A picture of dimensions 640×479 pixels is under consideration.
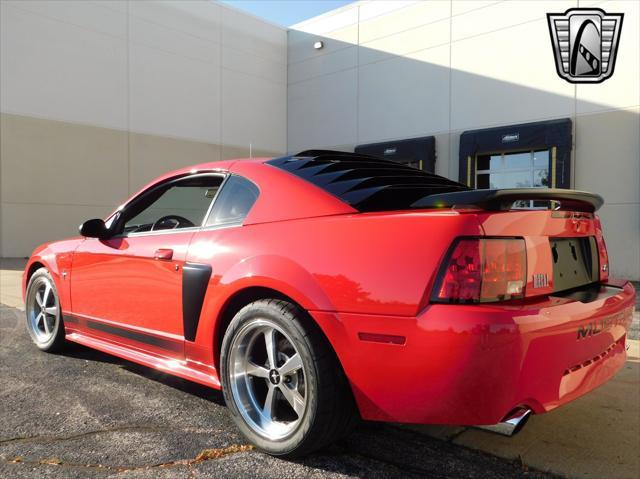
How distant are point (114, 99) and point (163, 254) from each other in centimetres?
1328

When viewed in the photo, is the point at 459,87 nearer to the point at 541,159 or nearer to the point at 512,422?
the point at 541,159

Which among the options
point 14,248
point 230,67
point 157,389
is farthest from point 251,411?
point 230,67

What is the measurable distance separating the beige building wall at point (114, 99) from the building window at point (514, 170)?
7872mm

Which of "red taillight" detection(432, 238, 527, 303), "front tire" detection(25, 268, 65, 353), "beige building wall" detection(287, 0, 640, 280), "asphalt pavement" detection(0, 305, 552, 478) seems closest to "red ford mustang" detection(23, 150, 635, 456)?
"red taillight" detection(432, 238, 527, 303)

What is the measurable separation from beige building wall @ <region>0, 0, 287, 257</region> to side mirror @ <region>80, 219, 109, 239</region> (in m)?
11.3

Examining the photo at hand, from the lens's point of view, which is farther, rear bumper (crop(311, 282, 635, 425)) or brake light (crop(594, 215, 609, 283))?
brake light (crop(594, 215, 609, 283))

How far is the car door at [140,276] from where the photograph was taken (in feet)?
9.78

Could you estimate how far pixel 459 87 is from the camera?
44.6ft

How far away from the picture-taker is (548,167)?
39.5 feet

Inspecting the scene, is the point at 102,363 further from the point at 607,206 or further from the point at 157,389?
the point at 607,206

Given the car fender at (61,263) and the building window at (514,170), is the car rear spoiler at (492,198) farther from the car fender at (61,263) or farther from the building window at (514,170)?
the building window at (514,170)

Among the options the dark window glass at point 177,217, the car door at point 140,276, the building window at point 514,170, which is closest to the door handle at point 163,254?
the car door at point 140,276

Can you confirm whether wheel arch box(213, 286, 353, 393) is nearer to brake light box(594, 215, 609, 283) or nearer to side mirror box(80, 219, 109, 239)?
side mirror box(80, 219, 109, 239)

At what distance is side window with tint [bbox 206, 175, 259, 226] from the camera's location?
281cm
